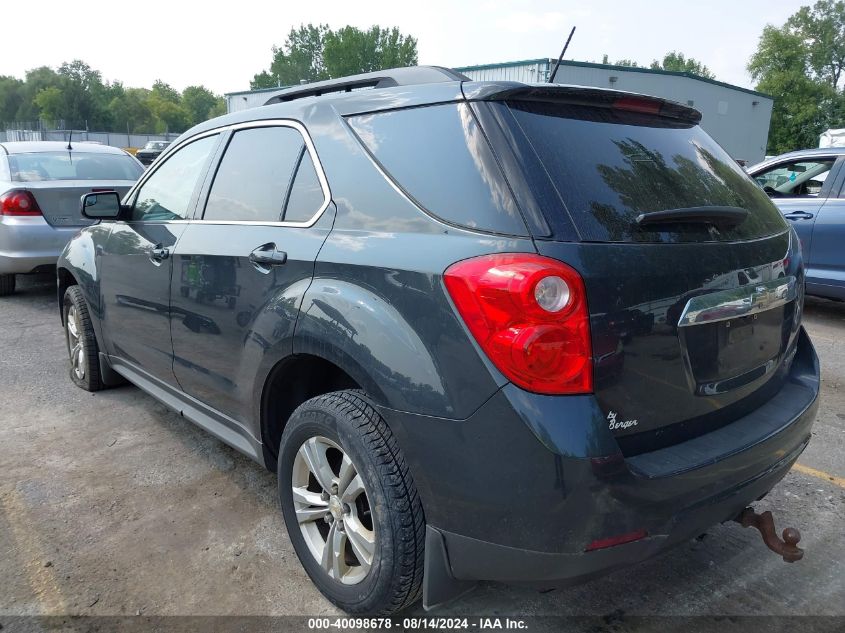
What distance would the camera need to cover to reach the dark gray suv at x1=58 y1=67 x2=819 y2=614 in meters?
1.76

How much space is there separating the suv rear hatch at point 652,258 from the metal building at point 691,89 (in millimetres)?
19309

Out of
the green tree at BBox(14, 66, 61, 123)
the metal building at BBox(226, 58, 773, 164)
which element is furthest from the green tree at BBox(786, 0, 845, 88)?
the green tree at BBox(14, 66, 61, 123)

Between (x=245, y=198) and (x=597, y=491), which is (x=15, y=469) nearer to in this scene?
(x=245, y=198)

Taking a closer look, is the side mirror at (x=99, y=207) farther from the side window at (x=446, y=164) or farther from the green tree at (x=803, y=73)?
the green tree at (x=803, y=73)

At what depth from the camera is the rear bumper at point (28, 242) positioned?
6.69 m

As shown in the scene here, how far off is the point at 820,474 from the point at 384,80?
2869mm

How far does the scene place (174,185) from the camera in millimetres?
3473

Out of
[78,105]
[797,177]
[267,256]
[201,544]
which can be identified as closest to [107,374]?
[201,544]

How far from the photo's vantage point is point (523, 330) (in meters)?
1.75

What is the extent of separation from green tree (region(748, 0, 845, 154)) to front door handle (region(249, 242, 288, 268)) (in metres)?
60.9

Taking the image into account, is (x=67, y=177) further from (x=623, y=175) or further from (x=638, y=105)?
(x=623, y=175)

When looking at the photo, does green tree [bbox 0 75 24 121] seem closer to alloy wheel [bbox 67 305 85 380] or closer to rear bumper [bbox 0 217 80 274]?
rear bumper [bbox 0 217 80 274]

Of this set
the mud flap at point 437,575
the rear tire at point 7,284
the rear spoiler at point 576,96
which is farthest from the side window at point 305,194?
the rear tire at point 7,284

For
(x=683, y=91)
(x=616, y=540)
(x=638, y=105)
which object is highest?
(x=683, y=91)
